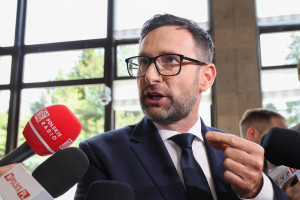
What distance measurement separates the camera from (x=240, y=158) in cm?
83

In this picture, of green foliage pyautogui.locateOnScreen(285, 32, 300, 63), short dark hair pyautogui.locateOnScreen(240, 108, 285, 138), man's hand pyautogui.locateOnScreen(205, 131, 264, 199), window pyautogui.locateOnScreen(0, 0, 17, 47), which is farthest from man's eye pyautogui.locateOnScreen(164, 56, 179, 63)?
window pyautogui.locateOnScreen(0, 0, 17, 47)

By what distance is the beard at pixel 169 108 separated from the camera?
1.11 meters

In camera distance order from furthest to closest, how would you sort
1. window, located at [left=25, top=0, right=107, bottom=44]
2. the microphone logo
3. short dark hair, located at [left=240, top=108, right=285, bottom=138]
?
window, located at [left=25, top=0, right=107, bottom=44] → short dark hair, located at [left=240, top=108, right=285, bottom=138] → the microphone logo

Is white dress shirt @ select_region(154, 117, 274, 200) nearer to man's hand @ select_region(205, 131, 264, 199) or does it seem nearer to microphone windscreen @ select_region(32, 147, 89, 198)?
man's hand @ select_region(205, 131, 264, 199)

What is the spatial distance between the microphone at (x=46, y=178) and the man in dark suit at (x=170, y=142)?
10.2 inches

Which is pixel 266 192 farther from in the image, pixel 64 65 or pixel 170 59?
pixel 64 65

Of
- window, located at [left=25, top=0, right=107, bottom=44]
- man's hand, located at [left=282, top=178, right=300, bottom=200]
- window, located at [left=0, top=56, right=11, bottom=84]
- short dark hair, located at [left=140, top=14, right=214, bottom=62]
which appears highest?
window, located at [left=25, top=0, right=107, bottom=44]

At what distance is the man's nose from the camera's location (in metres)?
1.11

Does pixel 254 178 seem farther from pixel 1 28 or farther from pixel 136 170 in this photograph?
pixel 1 28

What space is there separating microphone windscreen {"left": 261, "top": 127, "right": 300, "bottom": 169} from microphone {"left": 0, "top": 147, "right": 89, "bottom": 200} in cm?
50

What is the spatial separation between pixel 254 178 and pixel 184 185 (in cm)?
24

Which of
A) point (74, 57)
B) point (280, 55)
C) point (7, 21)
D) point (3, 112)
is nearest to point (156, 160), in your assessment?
point (280, 55)

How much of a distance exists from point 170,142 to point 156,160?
12 centimetres

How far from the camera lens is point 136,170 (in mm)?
1025
